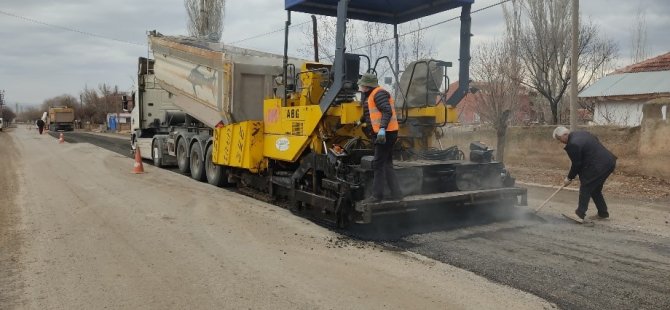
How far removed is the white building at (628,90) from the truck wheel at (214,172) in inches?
542

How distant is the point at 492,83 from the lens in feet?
49.8

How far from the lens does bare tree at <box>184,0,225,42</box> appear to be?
28.4 m

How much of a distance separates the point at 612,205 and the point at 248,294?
23.0 ft

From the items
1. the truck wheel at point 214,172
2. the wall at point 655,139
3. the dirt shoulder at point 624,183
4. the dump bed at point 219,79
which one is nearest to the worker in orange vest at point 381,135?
the dump bed at point 219,79

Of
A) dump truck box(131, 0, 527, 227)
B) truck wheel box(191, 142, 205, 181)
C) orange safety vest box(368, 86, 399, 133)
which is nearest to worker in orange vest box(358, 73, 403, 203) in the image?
orange safety vest box(368, 86, 399, 133)

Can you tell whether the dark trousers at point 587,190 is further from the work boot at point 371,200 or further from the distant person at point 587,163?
the work boot at point 371,200

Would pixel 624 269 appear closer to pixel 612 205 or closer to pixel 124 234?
pixel 612 205

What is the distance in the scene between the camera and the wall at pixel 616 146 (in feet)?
36.0

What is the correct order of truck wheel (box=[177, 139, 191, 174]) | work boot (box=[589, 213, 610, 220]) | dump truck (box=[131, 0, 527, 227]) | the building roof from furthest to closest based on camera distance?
the building roof
truck wheel (box=[177, 139, 191, 174])
work boot (box=[589, 213, 610, 220])
dump truck (box=[131, 0, 527, 227])

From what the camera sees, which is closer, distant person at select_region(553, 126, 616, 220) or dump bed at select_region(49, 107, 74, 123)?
distant person at select_region(553, 126, 616, 220)

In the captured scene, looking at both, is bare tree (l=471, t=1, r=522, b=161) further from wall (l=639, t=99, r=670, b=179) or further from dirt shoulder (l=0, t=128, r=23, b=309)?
dirt shoulder (l=0, t=128, r=23, b=309)

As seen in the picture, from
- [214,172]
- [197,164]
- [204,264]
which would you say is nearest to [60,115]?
[197,164]

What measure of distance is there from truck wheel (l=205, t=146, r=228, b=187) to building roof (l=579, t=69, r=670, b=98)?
14821 millimetres

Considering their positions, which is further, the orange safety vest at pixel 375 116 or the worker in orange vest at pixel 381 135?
the orange safety vest at pixel 375 116
